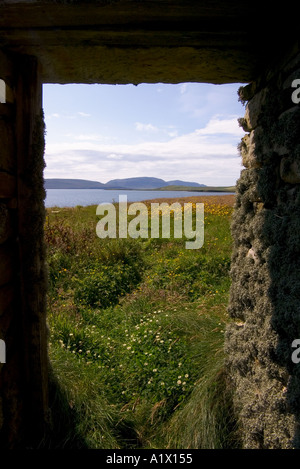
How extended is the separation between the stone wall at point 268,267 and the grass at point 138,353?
18.8 inches

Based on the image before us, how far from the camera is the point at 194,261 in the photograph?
252 inches

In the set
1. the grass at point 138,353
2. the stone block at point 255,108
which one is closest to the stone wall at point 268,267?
the stone block at point 255,108

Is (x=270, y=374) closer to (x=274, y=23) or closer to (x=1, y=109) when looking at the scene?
(x=274, y=23)

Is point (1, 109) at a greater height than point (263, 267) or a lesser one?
greater

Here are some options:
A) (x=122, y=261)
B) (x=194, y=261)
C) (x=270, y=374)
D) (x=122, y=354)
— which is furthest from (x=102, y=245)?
(x=270, y=374)

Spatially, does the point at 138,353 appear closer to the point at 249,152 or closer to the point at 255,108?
the point at 249,152

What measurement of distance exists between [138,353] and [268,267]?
1955mm

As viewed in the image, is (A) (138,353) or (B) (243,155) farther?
(A) (138,353)

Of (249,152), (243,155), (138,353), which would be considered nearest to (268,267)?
(249,152)

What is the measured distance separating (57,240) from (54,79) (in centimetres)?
477

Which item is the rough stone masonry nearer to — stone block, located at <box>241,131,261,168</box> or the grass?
stone block, located at <box>241,131,261,168</box>

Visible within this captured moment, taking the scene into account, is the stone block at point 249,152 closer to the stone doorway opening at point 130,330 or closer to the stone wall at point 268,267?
the stone wall at point 268,267

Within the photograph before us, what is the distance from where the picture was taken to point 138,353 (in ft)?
11.2

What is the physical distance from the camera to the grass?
2.59m
